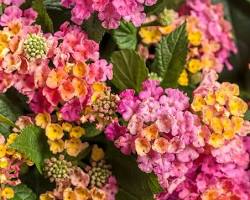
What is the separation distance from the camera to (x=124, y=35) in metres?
0.97

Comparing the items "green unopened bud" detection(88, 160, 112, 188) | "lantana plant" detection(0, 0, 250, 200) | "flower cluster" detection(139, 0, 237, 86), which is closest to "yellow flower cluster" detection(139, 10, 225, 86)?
"flower cluster" detection(139, 0, 237, 86)

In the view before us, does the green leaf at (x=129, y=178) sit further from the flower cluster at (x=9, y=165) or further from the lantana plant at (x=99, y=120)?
the flower cluster at (x=9, y=165)

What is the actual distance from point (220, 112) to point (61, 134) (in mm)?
218

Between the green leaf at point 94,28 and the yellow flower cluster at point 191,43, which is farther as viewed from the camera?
the yellow flower cluster at point 191,43

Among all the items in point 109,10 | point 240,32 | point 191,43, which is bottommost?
point 240,32

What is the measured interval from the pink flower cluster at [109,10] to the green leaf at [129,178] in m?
0.19

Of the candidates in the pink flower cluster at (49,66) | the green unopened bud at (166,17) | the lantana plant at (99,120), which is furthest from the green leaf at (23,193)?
the green unopened bud at (166,17)

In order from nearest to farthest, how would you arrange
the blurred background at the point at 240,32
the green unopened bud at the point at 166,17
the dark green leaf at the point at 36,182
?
the dark green leaf at the point at 36,182, the green unopened bud at the point at 166,17, the blurred background at the point at 240,32

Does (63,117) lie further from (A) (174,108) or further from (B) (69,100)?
(A) (174,108)

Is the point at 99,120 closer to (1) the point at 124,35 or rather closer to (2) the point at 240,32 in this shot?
(1) the point at 124,35

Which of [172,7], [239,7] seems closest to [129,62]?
[172,7]

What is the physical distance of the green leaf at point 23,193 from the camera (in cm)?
86

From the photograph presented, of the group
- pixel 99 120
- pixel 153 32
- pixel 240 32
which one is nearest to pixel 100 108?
pixel 99 120

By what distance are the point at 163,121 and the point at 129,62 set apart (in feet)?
0.45
